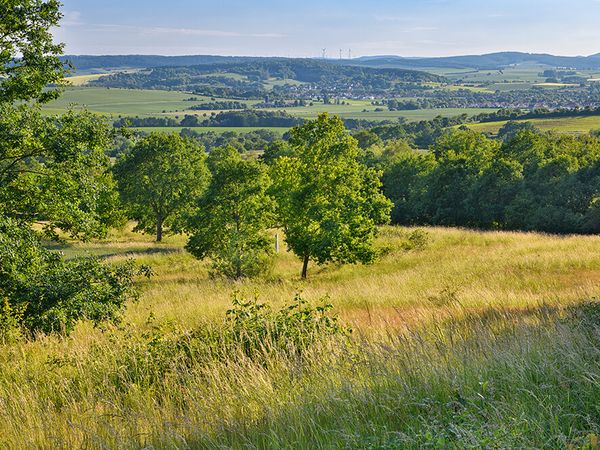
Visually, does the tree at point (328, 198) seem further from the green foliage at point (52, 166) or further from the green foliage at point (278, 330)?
the green foliage at point (278, 330)

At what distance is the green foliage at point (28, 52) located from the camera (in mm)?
12586

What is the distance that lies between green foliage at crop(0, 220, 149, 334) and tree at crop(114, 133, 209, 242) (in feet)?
102

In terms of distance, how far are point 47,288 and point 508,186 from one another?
133ft

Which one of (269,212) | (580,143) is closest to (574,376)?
(269,212)

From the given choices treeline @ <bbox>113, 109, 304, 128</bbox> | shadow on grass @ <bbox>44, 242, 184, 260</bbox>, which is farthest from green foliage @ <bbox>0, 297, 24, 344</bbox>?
treeline @ <bbox>113, 109, 304, 128</bbox>

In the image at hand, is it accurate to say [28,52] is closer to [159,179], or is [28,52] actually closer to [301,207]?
[301,207]

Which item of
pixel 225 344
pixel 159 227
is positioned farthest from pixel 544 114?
pixel 225 344

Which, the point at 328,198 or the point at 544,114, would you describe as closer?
the point at 328,198

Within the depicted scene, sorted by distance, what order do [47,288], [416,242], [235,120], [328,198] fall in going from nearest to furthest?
[47,288] < [328,198] < [416,242] < [235,120]

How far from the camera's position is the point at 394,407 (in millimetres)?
4777

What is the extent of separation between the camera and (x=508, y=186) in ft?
146

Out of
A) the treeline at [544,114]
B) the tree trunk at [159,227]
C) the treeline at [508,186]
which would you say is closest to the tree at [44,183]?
the treeline at [508,186]

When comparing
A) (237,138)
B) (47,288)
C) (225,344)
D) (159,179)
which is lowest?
(159,179)

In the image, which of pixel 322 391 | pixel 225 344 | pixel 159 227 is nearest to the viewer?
pixel 322 391
